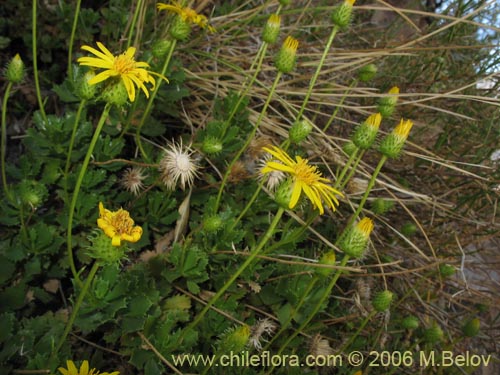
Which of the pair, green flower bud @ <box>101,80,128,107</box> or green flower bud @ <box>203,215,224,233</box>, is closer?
green flower bud @ <box>101,80,128,107</box>

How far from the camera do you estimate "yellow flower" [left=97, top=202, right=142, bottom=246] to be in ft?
4.04

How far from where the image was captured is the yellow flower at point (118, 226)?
1.23 metres

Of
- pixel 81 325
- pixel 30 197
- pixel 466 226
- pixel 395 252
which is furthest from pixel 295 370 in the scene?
pixel 466 226

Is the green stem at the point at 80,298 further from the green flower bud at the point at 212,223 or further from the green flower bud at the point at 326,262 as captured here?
the green flower bud at the point at 326,262

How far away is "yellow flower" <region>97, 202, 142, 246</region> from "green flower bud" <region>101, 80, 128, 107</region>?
0.30 metres

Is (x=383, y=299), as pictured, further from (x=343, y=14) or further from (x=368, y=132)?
(x=343, y=14)

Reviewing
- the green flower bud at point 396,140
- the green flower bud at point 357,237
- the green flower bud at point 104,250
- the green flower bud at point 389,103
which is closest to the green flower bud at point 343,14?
the green flower bud at point 389,103

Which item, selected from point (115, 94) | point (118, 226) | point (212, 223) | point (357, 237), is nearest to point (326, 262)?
point (357, 237)

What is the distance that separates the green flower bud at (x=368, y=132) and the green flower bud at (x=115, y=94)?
0.76 m

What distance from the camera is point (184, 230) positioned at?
84.1 inches

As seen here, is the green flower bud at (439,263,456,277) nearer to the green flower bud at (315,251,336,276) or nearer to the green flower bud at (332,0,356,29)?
the green flower bud at (315,251,336,276)

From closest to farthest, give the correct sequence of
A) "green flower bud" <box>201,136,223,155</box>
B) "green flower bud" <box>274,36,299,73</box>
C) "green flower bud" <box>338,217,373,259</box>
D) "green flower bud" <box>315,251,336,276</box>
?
"green flower bud" <box>338,217,373,259</box> → "green flower bud" <box>315,251,336,276</box> → "green flower bud" <box>274,36,299,73</box> → "green flower bud" <box>201,136,223,155</box>

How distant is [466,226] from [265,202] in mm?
1132

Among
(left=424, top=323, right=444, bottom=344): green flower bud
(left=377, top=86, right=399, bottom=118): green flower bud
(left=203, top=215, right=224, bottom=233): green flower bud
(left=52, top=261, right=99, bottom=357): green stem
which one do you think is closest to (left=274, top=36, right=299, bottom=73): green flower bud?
(left=377, top=86, right=399, bottom=118): green flower bud
